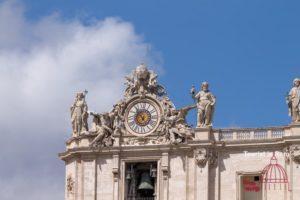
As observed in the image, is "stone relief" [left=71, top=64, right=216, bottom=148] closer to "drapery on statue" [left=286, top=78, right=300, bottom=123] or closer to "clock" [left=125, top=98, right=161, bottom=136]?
"clock" [left=125, top=98, right=161, bottom=136]

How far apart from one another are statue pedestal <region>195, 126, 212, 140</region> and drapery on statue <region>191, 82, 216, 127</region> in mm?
320

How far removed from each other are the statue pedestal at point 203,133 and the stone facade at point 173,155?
0.16 feet

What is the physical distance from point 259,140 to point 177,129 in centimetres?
442

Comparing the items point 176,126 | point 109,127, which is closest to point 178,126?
point 176,126

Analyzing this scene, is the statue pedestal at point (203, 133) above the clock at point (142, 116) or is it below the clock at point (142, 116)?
below

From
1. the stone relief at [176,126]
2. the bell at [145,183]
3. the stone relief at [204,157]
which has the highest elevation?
the stone relief at [176,126]

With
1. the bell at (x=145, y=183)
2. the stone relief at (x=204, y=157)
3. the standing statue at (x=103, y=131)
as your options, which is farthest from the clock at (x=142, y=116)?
the stone relief at (x=204, y=157)

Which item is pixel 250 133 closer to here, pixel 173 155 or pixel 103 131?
pixel 173 155

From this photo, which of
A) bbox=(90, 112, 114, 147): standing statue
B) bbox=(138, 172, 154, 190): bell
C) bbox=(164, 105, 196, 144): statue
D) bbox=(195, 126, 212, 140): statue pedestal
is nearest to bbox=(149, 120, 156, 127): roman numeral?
bbox=(164, 105, 196, 144): statue

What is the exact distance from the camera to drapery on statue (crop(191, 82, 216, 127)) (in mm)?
68438

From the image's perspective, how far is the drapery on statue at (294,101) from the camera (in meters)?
66.8

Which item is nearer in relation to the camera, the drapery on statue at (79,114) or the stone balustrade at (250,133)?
the stone balustrade at (250,133)

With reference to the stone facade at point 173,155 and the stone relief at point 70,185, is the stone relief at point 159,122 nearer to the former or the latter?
the stone facade at point 173,155

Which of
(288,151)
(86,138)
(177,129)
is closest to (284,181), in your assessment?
(288,151)
